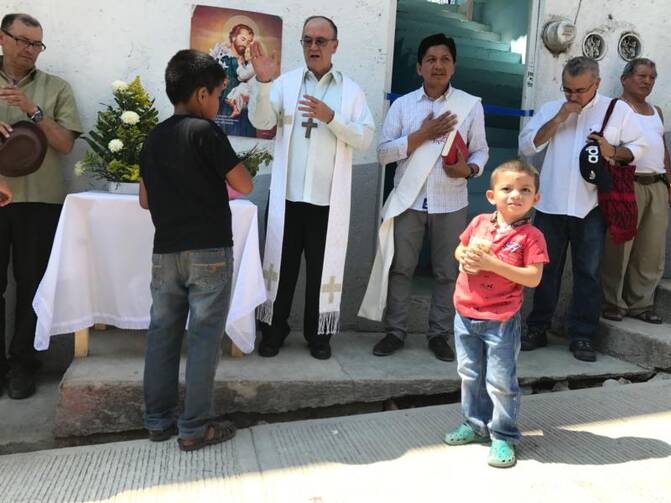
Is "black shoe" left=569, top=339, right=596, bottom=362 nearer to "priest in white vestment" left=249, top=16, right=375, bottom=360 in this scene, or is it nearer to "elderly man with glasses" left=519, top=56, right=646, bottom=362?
"elderly man with glasses" left=519, top=56, right=646, bottom=362

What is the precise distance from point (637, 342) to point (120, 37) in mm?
3959

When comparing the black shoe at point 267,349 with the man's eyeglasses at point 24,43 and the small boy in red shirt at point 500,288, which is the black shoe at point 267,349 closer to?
the small boy in red shirt at point 500,288

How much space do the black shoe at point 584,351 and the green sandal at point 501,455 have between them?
1.59 m

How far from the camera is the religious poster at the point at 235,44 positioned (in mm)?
4148

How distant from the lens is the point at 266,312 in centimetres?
371

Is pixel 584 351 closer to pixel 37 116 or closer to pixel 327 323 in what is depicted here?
pixel 327 323

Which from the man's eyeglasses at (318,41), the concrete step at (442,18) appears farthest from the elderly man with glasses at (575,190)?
the concrete step at (442,18)

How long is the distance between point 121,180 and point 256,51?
113 centimetres

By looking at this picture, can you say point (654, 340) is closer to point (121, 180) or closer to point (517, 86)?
point (517, 86)

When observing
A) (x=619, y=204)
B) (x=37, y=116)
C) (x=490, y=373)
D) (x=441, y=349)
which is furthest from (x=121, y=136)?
(x=619, y=204)

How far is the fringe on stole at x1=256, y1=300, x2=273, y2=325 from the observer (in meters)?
3.69

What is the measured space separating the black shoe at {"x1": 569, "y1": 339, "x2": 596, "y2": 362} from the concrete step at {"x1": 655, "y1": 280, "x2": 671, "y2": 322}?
782mm

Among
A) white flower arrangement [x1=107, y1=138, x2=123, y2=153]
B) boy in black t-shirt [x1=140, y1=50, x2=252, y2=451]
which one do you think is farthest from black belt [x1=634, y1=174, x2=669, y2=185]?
white flower arrangement [x1=107, y1=138, x2=123, y2=153]

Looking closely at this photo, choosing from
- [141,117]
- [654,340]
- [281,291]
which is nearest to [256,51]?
[141,117]
